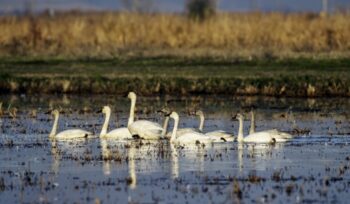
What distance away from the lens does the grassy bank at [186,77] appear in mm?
35938

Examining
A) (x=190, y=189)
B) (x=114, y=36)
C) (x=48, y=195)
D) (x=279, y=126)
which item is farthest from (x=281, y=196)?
(x=114, y=36)

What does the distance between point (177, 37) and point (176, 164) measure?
29.6 meters

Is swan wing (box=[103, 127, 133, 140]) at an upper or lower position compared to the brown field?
lower

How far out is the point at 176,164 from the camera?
20078mm

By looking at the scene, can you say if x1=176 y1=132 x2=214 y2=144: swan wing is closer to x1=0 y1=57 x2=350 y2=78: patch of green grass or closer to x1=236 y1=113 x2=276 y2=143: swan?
x1=236 y1=113 x2=276 y2=143: swan

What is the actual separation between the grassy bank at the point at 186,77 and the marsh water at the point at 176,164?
17.5 ft

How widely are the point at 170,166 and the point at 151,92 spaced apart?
1675cm

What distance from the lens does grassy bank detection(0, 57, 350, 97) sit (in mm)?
35938

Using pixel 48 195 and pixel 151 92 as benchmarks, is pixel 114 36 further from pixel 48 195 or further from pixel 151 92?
pixel 48 195

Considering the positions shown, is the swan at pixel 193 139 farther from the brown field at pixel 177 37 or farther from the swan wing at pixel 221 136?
the brown field at pixel 177 37

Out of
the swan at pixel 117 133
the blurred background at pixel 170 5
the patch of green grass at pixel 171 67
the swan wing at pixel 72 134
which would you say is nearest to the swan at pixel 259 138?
the swan at pixel 117 133

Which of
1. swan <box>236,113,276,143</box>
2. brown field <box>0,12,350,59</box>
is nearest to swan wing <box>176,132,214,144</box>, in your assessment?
swan <box>236,113,276,143</box>

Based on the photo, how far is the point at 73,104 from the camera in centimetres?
3303

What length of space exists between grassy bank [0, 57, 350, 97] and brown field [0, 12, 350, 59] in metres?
2.69
